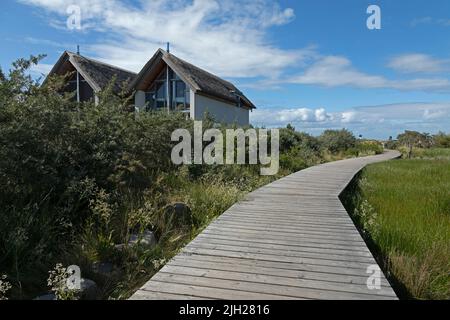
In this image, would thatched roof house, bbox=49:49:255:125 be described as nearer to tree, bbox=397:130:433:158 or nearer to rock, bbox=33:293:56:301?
rock, bbox=33:293:56:301

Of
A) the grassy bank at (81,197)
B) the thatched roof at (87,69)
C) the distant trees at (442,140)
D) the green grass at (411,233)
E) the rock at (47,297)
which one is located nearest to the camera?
the rock at (47,297)

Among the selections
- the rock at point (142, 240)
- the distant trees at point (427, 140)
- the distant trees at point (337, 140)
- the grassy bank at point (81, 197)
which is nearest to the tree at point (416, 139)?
the distant trees at point (427, 140)

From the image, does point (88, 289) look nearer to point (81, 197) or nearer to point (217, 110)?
point (81, 197)

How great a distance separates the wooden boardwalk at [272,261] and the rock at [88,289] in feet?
3.00

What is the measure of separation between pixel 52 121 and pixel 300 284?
15.2 ft

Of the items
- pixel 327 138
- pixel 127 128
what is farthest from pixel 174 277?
pixel 327 138

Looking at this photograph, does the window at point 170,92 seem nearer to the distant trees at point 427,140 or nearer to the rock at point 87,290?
the rock at point 87,290

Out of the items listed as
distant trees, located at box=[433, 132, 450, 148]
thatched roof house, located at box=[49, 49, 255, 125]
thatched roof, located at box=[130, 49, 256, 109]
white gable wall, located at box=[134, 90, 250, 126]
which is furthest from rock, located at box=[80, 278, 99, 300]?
distant trees, located at box=[433, 132, 450, 148]

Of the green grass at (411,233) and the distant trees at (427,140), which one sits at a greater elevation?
the distant trees at (427,140)

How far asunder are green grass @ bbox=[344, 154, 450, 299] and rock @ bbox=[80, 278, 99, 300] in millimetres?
3483

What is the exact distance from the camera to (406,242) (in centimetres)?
532

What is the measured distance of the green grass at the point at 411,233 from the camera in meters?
4.26

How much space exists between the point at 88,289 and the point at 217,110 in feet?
78.2
